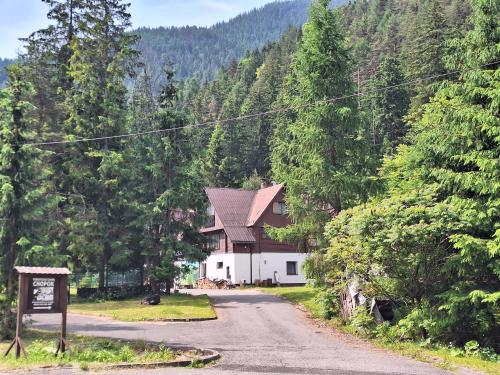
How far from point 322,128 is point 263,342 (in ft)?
39.0

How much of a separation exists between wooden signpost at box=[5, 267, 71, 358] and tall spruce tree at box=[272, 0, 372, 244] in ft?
44.8

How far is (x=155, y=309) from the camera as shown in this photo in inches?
1032

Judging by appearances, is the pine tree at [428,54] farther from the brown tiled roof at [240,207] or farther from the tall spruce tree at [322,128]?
the tall spruce tree at [322,128]

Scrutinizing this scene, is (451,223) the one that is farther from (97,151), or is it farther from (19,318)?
(97,151)

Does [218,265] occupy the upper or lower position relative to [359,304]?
upper

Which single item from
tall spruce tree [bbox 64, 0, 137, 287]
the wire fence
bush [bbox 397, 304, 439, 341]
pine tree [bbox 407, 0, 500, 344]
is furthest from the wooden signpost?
the wire fence

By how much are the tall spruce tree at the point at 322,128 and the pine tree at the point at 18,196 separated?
451 inches

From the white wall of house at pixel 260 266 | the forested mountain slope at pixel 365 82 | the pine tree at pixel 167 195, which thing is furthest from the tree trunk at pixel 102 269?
the forested mountain slope at pixel 365 82

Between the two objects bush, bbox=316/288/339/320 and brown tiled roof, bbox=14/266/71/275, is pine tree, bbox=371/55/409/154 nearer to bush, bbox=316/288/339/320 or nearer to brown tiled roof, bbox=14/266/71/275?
bush, bbox=316/288/339/320

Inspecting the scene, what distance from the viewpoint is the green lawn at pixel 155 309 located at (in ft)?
77.5

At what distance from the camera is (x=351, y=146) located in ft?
82.3

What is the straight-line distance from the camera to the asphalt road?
1171cm

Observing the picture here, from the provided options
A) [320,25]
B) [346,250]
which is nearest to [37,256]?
[346,250]

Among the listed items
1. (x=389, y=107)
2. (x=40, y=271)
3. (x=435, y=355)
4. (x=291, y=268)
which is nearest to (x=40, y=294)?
(x=40, y=271)
